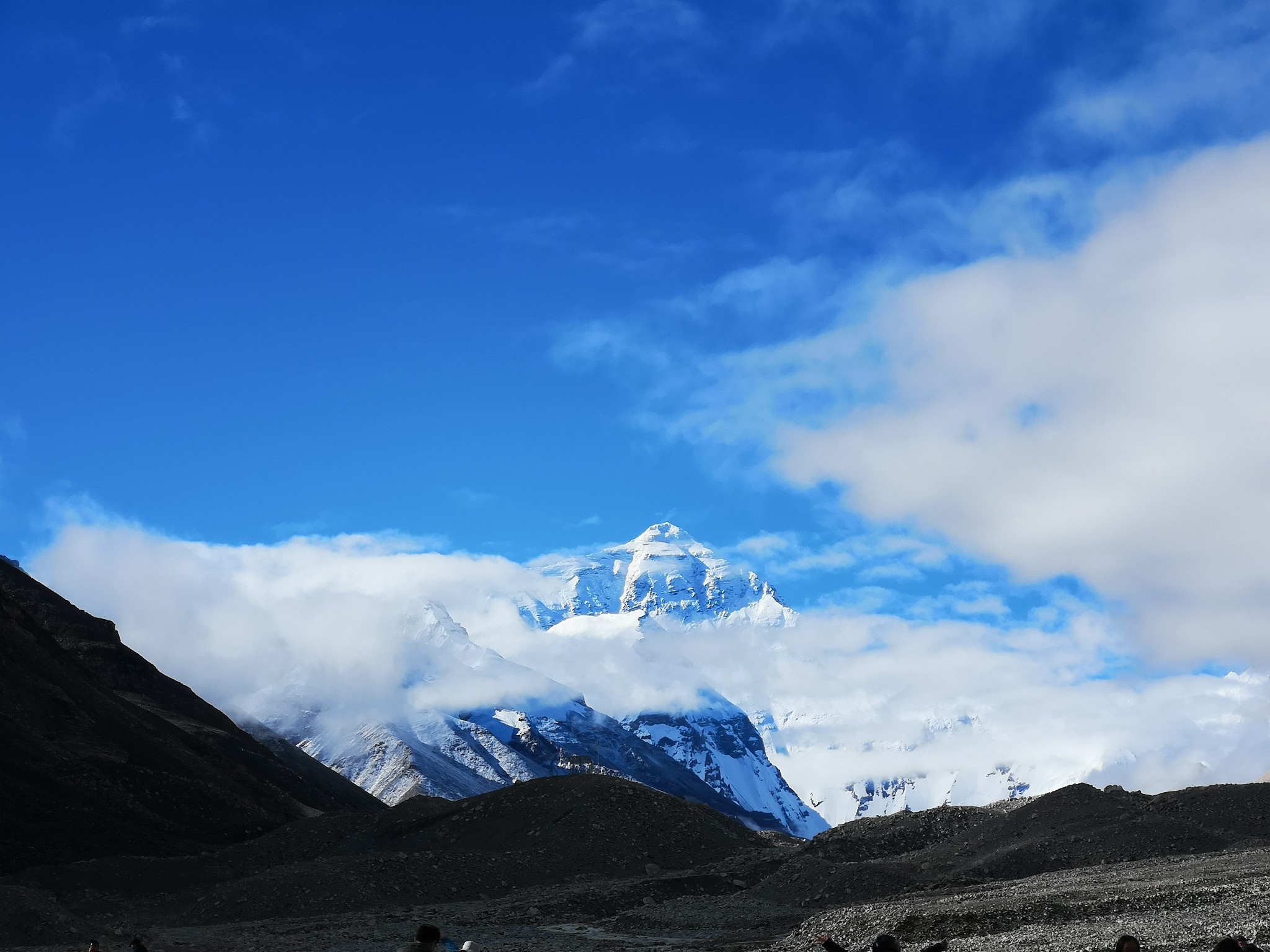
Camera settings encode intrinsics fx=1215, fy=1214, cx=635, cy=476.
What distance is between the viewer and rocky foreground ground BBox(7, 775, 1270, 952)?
4403 centimetres

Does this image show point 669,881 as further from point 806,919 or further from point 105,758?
point 105,758

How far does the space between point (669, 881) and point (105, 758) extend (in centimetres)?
5344

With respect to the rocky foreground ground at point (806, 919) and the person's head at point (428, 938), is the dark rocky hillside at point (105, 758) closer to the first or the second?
the rocky foreground ground at point (806, 919)

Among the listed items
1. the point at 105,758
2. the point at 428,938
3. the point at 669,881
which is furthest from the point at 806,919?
the point at 105,758

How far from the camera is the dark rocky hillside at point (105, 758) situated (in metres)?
85.6

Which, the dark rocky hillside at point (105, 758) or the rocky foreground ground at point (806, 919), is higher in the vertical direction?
the dark rocky hillside at point (105, 758)

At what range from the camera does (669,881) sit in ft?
228

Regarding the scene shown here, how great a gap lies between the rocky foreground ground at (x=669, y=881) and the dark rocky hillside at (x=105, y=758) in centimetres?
962

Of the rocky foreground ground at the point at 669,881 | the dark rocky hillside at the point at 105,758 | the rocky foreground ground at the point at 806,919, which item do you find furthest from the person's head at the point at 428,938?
the dark rocky hillside at the point at 105,758

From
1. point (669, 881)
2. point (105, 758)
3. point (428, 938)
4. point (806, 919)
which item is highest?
point (105, 758)

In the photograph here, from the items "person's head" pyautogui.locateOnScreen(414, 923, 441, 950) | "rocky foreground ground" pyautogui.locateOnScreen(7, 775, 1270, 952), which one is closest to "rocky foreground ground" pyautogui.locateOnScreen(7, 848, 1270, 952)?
"rocky foreground ground" pyautogui.locateOnScreen(7, 775, 1270, 952)

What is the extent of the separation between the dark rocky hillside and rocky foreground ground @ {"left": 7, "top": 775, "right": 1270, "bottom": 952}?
379 inches

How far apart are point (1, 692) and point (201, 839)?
787 inches

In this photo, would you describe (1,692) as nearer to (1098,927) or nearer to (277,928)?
(277,928)
